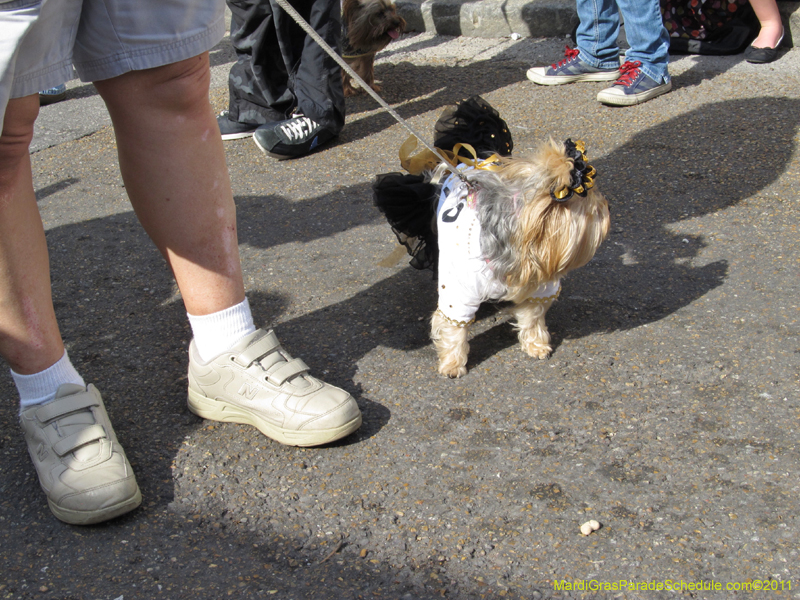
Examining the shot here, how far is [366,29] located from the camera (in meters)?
5.47

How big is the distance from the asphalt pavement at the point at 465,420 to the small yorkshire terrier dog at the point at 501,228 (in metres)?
0.22

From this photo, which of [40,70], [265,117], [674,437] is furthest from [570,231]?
[265,117]

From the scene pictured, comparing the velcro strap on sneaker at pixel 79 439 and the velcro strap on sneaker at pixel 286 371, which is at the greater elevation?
the velcro strap on sneaker at pixel 79 439

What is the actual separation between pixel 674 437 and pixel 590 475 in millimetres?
321

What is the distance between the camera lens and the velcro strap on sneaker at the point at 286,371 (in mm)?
2186

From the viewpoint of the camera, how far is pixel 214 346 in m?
2.21

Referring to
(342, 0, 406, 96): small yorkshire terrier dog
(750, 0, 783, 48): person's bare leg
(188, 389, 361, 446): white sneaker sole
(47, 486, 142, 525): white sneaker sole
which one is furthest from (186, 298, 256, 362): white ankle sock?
(750, 0, 783, 48): person's bare leg

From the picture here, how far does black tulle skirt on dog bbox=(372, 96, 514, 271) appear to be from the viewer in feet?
8.70

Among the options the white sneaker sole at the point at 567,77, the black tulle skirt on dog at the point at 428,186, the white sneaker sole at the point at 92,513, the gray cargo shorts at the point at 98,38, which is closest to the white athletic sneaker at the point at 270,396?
the white sneaker sole at the point at 92,513

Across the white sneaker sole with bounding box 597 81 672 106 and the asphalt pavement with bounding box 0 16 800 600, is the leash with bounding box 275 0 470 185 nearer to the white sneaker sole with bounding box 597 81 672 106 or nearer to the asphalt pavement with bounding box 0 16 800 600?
the asphalt pavement with bounding box 0 16 800 600

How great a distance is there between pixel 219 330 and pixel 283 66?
3.16m

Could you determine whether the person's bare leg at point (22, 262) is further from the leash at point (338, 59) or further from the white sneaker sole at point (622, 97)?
the white sneaker sole at point (622, 97)

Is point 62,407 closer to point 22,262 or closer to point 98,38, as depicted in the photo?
point 22,262

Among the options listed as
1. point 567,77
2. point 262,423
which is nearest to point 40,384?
point 262,423
